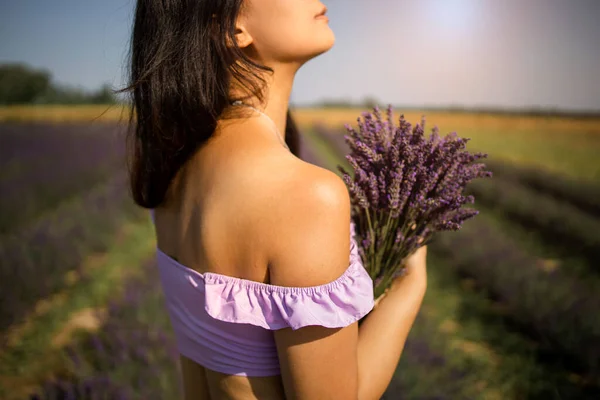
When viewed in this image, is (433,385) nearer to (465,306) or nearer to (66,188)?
(465,306)

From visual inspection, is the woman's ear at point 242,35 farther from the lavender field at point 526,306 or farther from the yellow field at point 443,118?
the yellow field at point 443,118

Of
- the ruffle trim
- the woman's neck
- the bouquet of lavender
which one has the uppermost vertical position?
the woman's neck

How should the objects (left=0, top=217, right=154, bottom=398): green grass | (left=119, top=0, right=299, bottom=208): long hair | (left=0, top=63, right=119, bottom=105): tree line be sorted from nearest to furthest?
(left=119, top=0, right=299, bottom=208): long hair
(left=0, top=217, right=154, bottom=398): green grass
(left=0, top=63, right=119, bottom=105): tree line

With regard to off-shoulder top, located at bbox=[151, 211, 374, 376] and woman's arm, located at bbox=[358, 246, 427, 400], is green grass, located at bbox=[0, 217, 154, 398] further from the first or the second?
woman's arm, located at bbox=[358, 246, 427, 400]

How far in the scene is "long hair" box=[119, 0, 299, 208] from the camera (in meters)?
1.00

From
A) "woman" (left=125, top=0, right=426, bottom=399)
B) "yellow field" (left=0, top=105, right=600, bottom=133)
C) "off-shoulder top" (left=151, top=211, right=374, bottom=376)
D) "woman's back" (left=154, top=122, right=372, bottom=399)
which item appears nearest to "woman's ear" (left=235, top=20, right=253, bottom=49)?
"woman" (left=125, top=0, right=426, bottom=399)

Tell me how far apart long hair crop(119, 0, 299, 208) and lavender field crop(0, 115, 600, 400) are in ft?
2.69

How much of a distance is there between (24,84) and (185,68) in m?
42.4

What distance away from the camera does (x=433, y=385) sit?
251 cm

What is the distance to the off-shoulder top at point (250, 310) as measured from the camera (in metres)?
0.85

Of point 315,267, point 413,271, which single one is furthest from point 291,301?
point 413,271

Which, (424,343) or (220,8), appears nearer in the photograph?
(220,8)

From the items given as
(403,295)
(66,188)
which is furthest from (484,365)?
(66,188)

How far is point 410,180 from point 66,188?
8.59 meters
